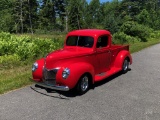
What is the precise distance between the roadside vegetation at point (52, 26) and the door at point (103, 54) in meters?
2.33

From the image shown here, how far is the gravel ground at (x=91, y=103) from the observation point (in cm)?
565

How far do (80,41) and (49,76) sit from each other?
1.91 metres

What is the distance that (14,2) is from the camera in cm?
6906

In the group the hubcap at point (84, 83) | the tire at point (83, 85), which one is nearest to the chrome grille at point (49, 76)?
the tire at point (83, 85)

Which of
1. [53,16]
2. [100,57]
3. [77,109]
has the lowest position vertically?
[77,109]

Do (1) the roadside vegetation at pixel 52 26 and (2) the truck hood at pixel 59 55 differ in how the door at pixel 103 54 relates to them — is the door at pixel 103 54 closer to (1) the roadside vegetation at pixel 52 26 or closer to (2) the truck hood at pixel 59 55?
(2) the truck hood at pixel 59 55

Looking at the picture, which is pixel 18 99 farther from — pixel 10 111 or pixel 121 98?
pixel 121 98

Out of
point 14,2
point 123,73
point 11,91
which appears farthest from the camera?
point 14,2

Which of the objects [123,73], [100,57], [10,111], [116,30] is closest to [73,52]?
[100,57]

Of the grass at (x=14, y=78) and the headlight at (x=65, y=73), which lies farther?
the grass at (x=14, y=78)

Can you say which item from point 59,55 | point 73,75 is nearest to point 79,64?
point 73,75

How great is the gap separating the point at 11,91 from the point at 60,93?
1.42 meters

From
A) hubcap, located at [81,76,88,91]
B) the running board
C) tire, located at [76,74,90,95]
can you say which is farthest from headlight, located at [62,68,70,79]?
the running board

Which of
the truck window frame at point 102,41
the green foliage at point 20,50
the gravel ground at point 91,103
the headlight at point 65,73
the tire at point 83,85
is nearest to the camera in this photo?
the gravel ground at point 91,103
